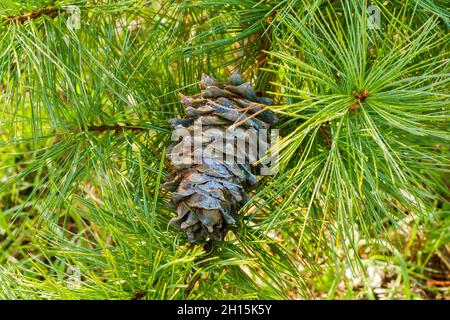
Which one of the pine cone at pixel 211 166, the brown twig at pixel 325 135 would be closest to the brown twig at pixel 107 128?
the pine cone at pixel 211 166

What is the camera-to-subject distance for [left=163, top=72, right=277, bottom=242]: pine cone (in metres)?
0.65

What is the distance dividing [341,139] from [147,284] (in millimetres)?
271

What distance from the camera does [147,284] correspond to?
2.02 feet

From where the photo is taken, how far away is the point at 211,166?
2.15 ft

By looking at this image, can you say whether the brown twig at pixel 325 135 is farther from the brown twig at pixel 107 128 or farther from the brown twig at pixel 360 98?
the brown twig at pixel 107 128

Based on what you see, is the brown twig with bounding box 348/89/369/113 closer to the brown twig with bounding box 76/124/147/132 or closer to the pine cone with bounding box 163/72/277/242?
the pine cone with bounding box 163/72/277/242

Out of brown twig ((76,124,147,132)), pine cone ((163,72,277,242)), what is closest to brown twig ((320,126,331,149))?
pine cone ((163,72,277,242))

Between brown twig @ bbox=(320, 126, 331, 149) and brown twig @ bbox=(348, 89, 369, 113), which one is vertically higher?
brown twig @ bbox=(348, 89, 369, 113)

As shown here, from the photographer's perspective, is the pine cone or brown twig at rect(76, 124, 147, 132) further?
brown twig at rect(76, 124, 147, 132)

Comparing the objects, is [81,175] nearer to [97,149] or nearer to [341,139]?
[97,149]

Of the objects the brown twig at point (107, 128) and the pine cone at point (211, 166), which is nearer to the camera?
the pine cone at point (211, 166)

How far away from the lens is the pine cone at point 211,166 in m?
0.65

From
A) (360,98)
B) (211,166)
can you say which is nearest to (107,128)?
(211,166)
